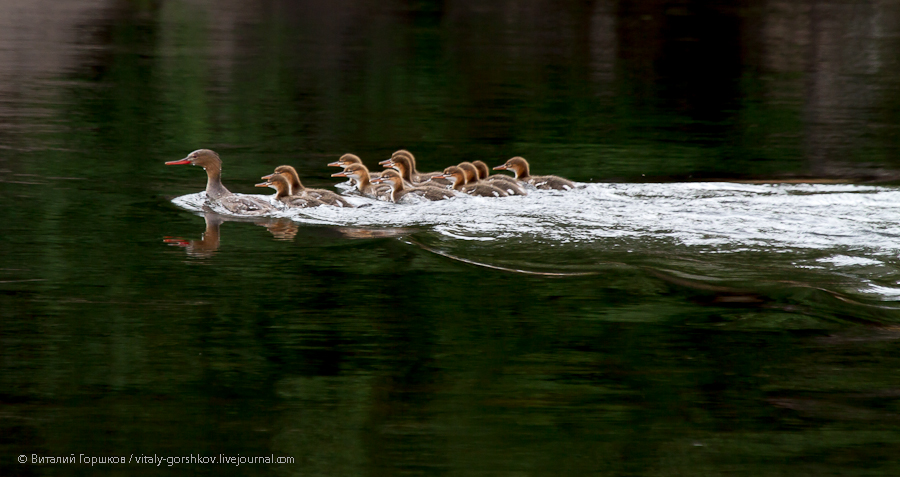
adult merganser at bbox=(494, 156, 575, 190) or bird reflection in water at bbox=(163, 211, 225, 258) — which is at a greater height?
adult merganser at bbox=(494, 156, 575, 190)

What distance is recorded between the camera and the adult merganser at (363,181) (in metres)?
8.38

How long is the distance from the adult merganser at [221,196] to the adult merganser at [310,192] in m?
0.31

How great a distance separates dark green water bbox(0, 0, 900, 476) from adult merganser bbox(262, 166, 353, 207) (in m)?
0.53

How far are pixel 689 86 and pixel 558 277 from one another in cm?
984

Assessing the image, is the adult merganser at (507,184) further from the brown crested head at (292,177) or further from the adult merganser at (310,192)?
the brown crested head at (292,177)

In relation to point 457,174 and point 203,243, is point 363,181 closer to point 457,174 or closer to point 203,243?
point 457,174

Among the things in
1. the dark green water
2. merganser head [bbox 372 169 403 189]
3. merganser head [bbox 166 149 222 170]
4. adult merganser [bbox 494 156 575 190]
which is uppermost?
merganser head [bbox 166 149 222 170]

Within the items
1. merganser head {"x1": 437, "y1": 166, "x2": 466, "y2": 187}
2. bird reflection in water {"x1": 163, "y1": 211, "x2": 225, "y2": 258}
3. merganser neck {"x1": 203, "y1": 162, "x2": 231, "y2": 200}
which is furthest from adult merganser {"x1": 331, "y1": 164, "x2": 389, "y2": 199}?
bird reflection in water {"x1": 163, "y1": 211, "x2": 225, "y2": 258}

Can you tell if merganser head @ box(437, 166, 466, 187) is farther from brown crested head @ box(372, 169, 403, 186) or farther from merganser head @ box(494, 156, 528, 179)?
brown crested head @ box(372, 169, 403, 186)

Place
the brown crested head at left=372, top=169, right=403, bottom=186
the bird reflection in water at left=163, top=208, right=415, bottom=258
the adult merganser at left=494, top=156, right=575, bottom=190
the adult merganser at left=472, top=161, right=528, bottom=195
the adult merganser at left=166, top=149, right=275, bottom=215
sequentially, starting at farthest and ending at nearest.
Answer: the adult merganser at left=494, top=156, right=575, bottom=190 < the adult merganser at left=472, top=161, right=528, bottom=195 < the brown crested head at left=372, top=169, right=403, bottom=186 < the adult merganser at left=166, top=149, right=275, bottom=215 < the bird reflection in water at left=163, top=208, right=415, bottom=258

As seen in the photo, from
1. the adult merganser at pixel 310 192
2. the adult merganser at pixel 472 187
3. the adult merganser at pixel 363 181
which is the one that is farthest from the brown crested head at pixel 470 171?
the adult merganser at pixel 310 192

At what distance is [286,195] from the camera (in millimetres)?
7777

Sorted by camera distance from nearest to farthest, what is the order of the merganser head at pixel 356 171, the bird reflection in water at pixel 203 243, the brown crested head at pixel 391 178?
the bird reflection in water at pixel 203 243 < the brown crested head at pixel 391 178 < the merganser head at pixel 356 171

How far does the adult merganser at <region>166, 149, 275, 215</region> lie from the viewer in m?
7.52
